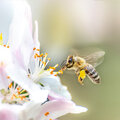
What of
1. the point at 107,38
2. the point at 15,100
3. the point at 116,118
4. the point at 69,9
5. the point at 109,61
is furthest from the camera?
the point at 69,9

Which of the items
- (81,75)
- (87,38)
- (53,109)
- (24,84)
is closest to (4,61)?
(24,84)

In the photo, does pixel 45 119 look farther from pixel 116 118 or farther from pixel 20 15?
pixel 116 118

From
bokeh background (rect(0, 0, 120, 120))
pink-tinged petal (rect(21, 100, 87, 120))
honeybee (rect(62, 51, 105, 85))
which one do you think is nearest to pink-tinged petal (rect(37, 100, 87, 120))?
pink-tinged petal (rect(21, 100, 87, 120))

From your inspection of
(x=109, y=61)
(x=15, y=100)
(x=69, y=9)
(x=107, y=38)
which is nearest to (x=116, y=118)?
(x=109, y=61)

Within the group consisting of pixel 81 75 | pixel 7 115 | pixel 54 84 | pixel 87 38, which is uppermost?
pixel 87 38

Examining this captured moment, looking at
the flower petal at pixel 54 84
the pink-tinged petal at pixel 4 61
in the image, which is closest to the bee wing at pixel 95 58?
the flower petal at pixel 54 84

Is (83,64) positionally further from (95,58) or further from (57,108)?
(57,108)
